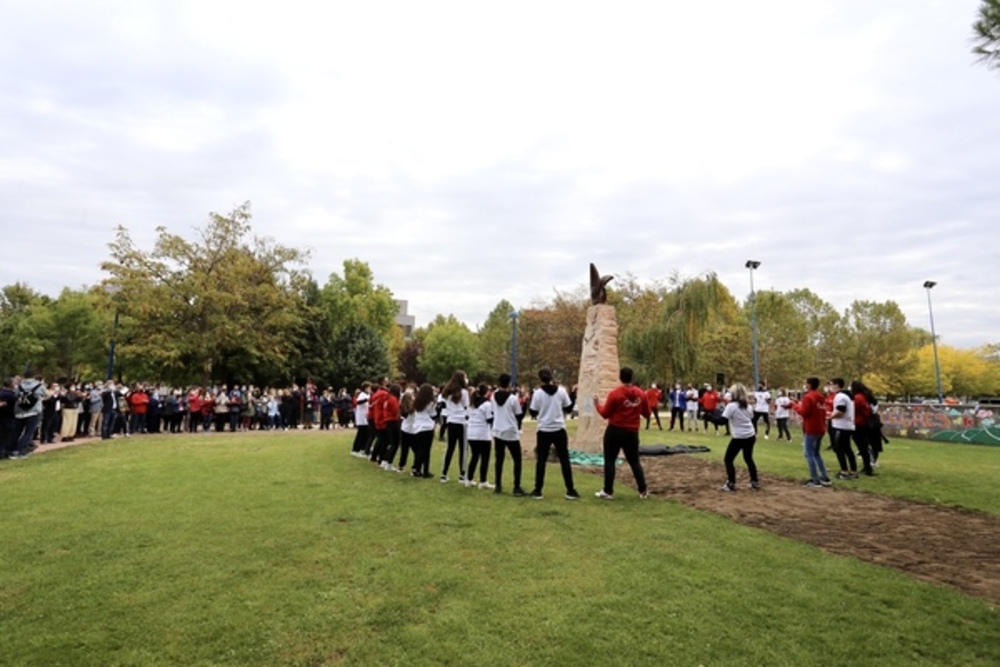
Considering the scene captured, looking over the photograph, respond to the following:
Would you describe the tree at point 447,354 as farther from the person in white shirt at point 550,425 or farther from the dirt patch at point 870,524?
the person in white shirt at point 550,425

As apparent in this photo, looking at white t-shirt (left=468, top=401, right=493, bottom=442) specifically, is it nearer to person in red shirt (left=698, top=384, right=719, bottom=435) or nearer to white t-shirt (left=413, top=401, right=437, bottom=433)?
white t-shirt (left=413, top=401, right=437, bottom=433)

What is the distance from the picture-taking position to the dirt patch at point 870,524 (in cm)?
604

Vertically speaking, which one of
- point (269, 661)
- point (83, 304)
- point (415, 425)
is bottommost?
point (269, 661)

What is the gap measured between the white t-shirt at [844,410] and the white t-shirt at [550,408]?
5.50 m

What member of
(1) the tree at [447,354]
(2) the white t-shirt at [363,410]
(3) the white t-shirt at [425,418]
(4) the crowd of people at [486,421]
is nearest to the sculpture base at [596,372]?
(4) the crowd of people at [486,421]

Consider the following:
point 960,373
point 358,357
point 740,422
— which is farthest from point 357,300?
point 960,373

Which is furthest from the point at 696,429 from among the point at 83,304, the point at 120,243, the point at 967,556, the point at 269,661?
the point at 83,304

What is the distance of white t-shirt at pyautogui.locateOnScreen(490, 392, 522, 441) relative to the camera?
9.38 meters

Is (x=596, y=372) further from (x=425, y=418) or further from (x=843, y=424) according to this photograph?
(x=425, y=418)

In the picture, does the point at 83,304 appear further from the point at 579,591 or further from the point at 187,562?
the point at 579,591

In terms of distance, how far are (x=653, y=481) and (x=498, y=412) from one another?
12.2 feet

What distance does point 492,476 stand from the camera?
11.6 meters

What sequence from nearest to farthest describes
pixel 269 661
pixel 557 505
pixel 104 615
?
pixel 269 661 → pixel 104 615 → pixel 557 505

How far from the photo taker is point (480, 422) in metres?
9.70
